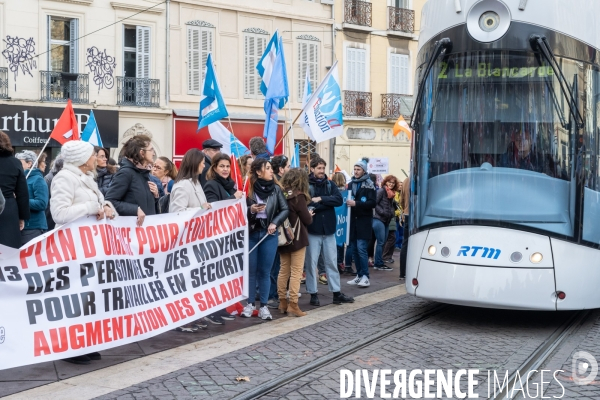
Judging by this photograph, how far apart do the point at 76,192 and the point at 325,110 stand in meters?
7.27

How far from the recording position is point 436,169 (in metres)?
9.46

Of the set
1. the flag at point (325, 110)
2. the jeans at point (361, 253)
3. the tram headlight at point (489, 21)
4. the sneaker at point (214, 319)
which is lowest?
the sneaker at point (214, 319)

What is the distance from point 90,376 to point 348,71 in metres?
25.9

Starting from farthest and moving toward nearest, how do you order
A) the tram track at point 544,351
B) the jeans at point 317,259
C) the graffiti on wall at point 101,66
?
the graffiti on wall at point 101,66, the jeans at point 317,259, the tram track at point 544,351

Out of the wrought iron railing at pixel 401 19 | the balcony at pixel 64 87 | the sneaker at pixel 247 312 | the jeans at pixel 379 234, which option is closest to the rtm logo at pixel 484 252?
the sneaker at pixel 247 312

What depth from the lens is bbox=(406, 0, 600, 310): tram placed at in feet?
28.9

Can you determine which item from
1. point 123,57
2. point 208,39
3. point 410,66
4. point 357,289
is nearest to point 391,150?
point 410,66

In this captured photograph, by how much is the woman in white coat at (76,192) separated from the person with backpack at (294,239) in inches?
116

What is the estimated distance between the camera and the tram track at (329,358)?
21.2 feet

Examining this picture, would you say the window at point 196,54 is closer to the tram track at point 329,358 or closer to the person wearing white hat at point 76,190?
the tram track at point 329,358

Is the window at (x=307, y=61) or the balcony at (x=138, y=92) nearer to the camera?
the balcony at (x=138, y=92)

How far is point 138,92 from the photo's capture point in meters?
26.3

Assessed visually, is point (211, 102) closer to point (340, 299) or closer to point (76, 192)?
point (340, 299)

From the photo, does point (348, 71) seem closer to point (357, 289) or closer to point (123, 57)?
point (123, 57)
